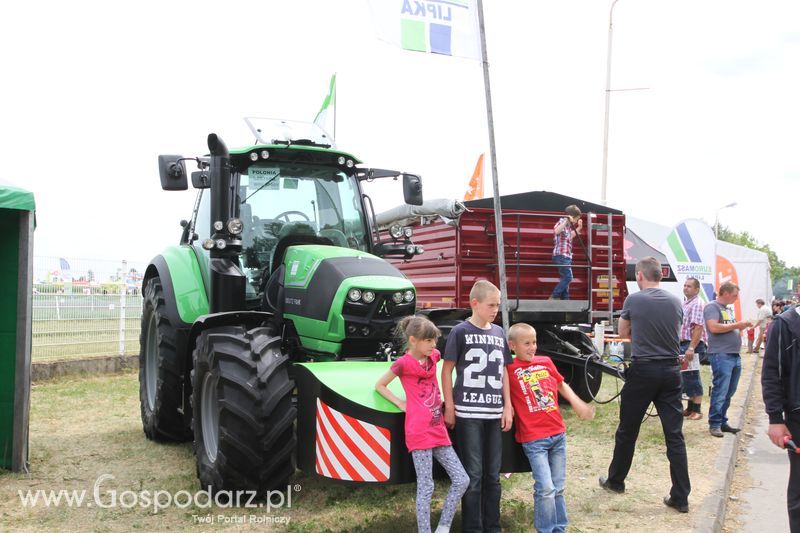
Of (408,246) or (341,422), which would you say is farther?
(408,246)

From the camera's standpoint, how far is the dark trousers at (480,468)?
402 cm

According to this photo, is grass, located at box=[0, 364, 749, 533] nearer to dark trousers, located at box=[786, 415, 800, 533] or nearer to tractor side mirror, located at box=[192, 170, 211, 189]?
dark trousers, located at box=[786, 415, 800, 533]

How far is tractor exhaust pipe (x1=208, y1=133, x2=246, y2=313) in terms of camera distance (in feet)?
16.6

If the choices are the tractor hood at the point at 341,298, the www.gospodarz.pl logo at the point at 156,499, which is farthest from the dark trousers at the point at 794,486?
the www.gospodarz.pl logo at the point at 156,499

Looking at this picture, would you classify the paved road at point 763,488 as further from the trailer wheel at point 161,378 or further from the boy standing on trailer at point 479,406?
the trailer wheel at point 161,378

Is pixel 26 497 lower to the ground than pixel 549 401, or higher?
lower

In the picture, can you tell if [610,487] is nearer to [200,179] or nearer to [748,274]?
[200,179]

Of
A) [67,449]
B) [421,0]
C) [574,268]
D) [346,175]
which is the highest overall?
[421,0]

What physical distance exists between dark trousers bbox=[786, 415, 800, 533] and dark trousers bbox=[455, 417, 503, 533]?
5.11 ft

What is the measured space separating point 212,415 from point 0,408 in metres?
2.06

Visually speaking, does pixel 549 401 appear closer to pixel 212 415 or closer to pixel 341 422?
pixel 341 422

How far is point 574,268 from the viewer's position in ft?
30.4

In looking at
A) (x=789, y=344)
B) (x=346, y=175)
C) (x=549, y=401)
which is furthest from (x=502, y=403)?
(x=346, y=175)

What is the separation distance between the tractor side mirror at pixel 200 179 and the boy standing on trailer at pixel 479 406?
124 inches
